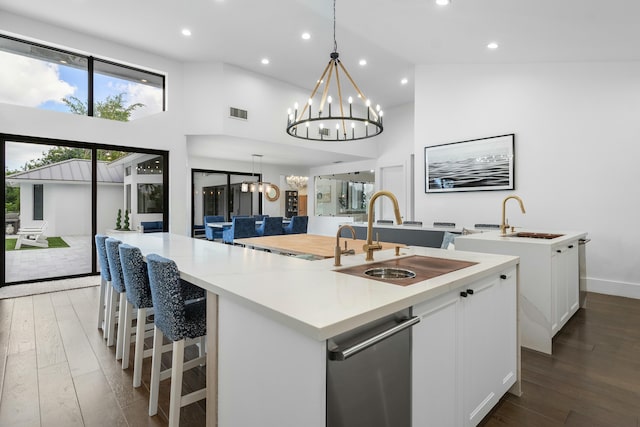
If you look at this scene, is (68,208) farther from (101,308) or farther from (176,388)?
(176,388)

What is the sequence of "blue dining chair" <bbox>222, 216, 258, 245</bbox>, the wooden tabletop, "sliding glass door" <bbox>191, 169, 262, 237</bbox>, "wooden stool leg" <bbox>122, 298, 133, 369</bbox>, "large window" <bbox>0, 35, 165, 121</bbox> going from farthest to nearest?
"sliding glass door" <bbox>191, 169, 262, 237</bbox>
"blue dining chair" <bbox>222, 216, 258, 245</bbox>
"large window" <bbox>0, 35, 165, 121</bbox>
the wooden tabletop
"wooden stool leg" <bbox>122, 298, 133, 369</bbox>

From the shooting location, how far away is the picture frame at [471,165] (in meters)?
5.04

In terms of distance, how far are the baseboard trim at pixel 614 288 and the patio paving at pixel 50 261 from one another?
24.8 ft

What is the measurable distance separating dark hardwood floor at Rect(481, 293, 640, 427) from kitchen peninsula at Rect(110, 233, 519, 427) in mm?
147

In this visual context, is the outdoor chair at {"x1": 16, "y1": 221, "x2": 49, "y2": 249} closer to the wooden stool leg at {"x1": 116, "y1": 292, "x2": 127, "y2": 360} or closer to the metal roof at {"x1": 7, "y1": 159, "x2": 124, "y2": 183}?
the metal roof at {"x1": 7, "y1": 159, "x2": 124, "y2": 183}

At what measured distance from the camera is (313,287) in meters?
1.29

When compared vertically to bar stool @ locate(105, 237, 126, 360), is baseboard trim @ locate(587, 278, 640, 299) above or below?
below

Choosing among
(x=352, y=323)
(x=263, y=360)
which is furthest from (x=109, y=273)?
(x=352, y=323)

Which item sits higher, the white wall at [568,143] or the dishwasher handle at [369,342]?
the white wall at [568,143]

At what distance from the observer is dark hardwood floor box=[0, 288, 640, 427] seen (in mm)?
1796

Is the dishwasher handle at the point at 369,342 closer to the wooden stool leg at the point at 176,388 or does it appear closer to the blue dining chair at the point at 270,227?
the wooden stool leg at the point at 176,388

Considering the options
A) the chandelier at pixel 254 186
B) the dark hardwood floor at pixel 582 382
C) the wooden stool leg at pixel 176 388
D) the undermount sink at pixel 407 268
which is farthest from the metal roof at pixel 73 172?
the dark hardwood floor at pixel 582 382

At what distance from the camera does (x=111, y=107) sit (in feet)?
18.0

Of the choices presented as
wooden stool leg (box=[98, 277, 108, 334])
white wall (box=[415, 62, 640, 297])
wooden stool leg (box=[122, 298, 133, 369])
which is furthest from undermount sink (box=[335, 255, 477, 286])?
white wall (box=[415, 62, 640, 297])
